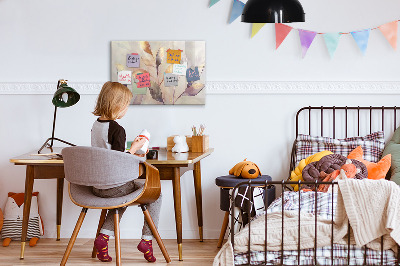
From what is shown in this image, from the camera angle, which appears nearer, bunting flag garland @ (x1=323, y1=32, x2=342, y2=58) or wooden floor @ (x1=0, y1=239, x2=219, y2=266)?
wooden floor @ (x1=0, y1=239, x2=219, y2=266)

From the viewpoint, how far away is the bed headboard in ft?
14.3

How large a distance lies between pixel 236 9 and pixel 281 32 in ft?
1.16

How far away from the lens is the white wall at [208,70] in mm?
4363

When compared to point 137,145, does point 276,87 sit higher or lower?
higher

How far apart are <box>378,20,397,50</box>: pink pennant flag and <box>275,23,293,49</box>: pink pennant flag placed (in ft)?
2.10

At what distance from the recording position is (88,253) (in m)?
4.02

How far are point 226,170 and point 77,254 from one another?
120 centimetres

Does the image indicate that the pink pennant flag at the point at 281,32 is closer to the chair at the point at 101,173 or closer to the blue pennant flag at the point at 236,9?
the blue pennant flag at the point at 236,9

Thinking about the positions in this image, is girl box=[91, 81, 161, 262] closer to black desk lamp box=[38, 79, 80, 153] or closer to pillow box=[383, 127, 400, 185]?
black desk lamp box=[38, 79, 80, 153]

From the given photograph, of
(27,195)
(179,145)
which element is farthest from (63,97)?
(179,145)

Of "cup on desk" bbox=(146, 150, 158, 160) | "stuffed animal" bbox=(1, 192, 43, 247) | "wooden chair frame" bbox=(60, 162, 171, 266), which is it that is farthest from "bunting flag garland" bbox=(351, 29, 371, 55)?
"stuffed animal" bbox=(1, 192, 43, 247)

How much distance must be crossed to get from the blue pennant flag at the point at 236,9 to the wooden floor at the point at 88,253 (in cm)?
158

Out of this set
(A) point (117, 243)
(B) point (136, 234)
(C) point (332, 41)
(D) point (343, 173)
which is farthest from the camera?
(B) point (136, 234)

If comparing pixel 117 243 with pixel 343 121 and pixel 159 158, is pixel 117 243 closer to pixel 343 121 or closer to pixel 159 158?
pixel 159 158
